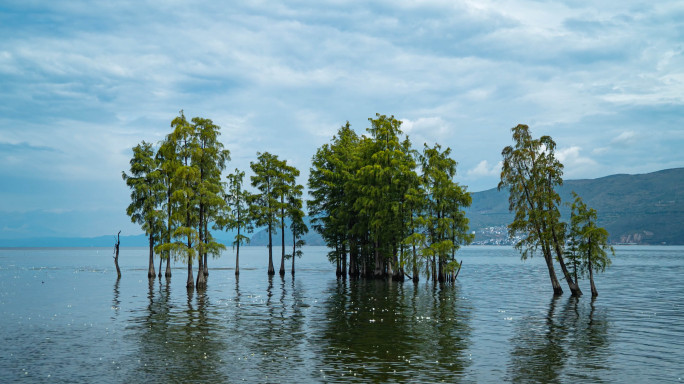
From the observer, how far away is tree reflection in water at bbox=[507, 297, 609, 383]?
864 inches

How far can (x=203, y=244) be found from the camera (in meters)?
54.0

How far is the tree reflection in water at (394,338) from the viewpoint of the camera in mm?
22250

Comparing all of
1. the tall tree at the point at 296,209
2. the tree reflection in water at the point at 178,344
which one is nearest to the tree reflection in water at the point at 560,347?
the tree reflection in water at the point at 178,344

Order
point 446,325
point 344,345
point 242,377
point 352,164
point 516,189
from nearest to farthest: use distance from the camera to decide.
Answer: point 242,377 → point 344,345 → point 446,325 → point 516,189 → point 352,164

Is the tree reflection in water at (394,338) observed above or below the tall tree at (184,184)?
below

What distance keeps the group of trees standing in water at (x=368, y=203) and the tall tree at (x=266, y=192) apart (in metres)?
0.17

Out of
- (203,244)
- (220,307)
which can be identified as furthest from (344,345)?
(203,244)

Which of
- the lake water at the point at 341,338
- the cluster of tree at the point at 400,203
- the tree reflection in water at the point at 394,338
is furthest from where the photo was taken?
the cluster of tree at the point at 400,203

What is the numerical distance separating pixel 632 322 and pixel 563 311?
19.7 ft

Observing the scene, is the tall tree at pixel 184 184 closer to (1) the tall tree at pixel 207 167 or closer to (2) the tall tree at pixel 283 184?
(1) the tall tree at pixel 207 167

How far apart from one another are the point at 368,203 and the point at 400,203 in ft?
13.8

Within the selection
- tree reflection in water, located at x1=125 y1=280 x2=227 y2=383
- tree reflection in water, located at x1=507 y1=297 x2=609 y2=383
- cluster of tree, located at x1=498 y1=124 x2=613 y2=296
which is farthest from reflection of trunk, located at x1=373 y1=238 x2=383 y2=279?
tree reflection in water, located at x1=507 y1=297 x2=609 y2=383

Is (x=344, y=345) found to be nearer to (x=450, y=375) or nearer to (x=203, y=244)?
(x=450, y=375)

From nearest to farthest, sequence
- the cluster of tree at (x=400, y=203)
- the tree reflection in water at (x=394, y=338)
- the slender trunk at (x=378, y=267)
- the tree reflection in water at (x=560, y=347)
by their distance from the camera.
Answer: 1. the tree reflection in water at (x=560, y=347)
2. the tree reflection in water at (x=394, y=338)
3. the cluster of tree at (x=400, y=203)
4. the slender trunk at (x=378, y=267)
